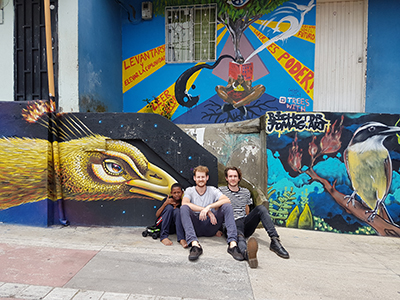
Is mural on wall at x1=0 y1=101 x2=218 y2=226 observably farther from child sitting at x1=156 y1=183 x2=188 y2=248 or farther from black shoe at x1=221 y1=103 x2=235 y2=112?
black shoe at x1=221 y1=103 x2=235 y2=112

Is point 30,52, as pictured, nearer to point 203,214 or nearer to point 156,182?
point 156,182

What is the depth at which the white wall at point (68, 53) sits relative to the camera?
18.3 feet

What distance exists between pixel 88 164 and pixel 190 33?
16.1 feet

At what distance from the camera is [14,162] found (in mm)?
4125

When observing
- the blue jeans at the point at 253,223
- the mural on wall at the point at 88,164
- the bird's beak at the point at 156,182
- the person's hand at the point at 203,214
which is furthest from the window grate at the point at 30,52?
the blue jeans at the point at 253,223

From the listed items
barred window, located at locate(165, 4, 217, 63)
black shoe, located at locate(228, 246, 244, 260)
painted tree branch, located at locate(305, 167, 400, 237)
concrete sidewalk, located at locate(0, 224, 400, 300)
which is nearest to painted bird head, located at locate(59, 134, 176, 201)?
concrete sidewalk, located at locate(0, 224, 400, 300)

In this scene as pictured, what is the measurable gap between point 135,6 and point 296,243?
7411mm

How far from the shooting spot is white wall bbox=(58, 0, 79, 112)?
18.3 ft

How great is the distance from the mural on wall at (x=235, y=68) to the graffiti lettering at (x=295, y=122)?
229 centimetres

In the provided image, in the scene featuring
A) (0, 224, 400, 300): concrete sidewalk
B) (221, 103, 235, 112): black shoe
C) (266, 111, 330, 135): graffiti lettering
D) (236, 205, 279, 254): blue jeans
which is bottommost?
(0, 224, 400, 300): concrete sidewalk

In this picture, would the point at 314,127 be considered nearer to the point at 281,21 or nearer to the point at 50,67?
the point at 281,21

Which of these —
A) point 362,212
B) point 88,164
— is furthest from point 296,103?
point 88,164

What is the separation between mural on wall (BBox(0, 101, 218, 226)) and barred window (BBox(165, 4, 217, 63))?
3758mm

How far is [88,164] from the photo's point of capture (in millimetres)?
4207
